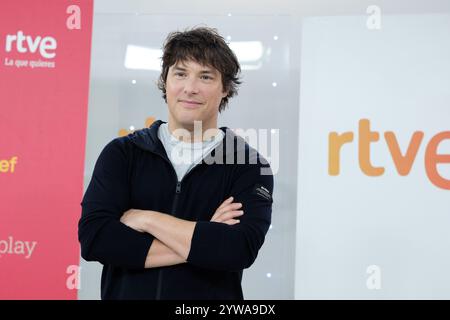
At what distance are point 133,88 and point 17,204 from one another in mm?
886

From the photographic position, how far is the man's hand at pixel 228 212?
163 cm

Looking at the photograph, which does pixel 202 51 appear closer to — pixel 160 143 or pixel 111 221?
pixel 160 143

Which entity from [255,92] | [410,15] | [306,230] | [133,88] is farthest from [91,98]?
[410,15]

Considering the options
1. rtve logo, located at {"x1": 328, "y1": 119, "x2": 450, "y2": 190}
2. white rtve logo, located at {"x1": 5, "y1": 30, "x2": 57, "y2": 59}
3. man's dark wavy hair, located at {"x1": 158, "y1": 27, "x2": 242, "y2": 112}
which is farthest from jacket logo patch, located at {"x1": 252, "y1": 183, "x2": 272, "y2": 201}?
white rtve logo, located at {"x1": 5, "y1": 30, "x2": 57, "y2": 59}

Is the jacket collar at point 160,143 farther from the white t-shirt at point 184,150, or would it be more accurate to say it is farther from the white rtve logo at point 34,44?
the white rtve logo at point 34,44

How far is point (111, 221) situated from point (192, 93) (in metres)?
0.47

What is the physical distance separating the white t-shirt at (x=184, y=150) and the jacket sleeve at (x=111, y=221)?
140 mm

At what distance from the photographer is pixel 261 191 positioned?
1695 mm

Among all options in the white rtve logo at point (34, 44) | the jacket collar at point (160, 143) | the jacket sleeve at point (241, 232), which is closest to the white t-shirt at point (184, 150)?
the jacket collar at point (160, 143)

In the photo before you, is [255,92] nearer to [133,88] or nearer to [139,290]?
[133,88]

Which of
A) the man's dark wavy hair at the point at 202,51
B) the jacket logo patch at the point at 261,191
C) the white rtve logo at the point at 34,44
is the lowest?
the jacket logo patch at the point at 261,191
